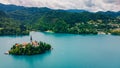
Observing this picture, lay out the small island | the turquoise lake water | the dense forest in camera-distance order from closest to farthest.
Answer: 1. the turquoise lake water
2. the small island
3. the dense forest

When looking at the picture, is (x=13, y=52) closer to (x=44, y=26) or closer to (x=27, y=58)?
(x=27, y=58)

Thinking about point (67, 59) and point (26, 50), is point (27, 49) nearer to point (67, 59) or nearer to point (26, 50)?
point (26, 50)

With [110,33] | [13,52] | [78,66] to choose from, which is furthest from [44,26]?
[78,66]

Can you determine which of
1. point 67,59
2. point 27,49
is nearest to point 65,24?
point 27,49

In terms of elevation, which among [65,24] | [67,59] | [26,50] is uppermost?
[26,50]

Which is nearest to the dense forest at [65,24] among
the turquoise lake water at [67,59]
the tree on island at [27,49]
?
the tree on island at [27,49]

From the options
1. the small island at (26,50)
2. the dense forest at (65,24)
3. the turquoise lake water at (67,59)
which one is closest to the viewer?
the turquoise lake water at (67,59)

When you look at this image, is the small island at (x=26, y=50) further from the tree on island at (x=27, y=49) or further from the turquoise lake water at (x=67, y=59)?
the turquoise lake water at (x=67, y=59)

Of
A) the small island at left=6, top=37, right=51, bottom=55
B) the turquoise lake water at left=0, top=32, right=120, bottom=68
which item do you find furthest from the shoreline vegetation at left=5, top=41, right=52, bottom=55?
the turquoise lake water at left=0, top=32, right=120, bottom=68

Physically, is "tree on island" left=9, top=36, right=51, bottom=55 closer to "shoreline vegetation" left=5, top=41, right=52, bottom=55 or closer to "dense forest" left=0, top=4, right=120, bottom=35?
"shoreline vegetation" left=5, top=41, right=52, bottom=55

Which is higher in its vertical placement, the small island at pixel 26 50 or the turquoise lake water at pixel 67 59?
the small island at pixel 26 50

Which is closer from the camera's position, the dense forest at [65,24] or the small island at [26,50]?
the small island at [26,50]
